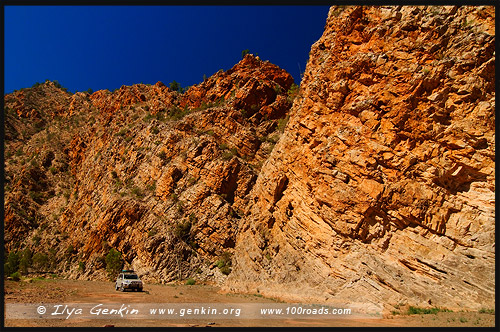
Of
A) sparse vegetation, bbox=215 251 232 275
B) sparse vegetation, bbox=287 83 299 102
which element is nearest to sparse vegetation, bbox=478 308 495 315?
sparse vegetation, bbox=215 251 232 275

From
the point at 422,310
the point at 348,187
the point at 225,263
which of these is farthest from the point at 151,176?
the point at 422,310

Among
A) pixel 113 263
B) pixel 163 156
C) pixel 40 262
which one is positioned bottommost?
pixel 40 262

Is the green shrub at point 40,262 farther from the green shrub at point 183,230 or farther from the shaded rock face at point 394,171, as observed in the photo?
the shaded rock face at point 394,171

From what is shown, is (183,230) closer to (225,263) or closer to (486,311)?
(225,263)

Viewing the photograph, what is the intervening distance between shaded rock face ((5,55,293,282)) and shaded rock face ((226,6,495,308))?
518 inches

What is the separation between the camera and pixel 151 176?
41.3 m

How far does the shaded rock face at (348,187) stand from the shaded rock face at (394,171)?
0.21 ft

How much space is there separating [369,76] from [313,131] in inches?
190

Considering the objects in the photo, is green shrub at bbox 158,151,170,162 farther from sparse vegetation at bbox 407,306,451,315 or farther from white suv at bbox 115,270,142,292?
sparse vegetation at bbox 407,306,451,315

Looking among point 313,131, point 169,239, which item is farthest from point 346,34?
point 169,239

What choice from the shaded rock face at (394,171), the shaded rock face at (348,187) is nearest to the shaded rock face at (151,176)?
the shaded rock face at (348,187)

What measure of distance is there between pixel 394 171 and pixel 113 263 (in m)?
28.7

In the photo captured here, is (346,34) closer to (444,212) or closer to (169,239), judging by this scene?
(444,212)

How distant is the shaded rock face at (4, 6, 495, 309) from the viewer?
15070 mm
